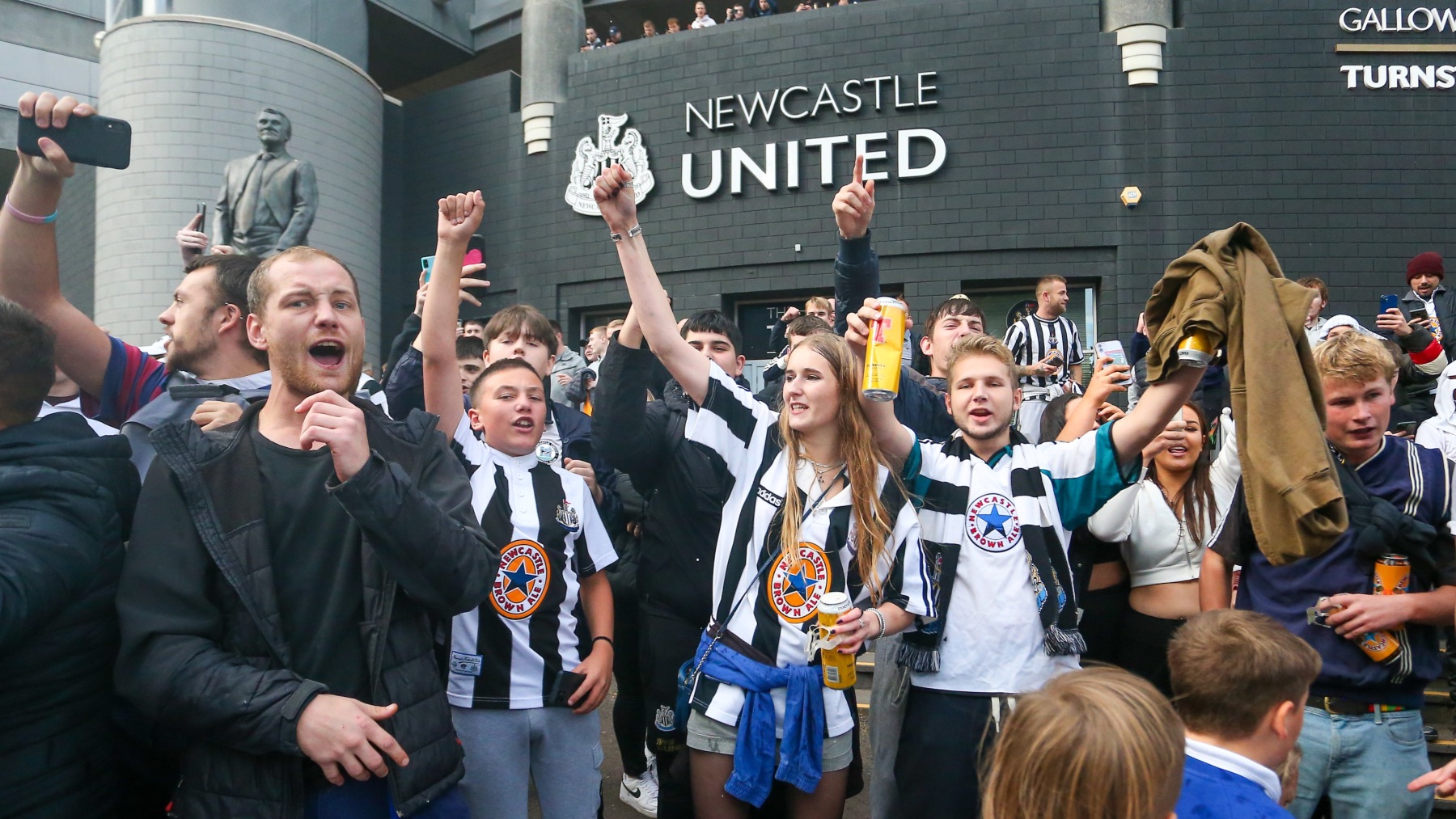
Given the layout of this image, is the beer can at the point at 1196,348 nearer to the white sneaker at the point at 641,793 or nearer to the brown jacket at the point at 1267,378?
the brown jacket at the point at 1267,378

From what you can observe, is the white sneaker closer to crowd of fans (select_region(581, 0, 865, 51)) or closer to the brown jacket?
the brown jacket

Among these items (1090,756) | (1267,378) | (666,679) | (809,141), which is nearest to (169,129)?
(809,141)

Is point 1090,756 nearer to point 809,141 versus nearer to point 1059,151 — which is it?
point 1059,151

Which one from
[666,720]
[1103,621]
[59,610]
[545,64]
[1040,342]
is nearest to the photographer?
[59,610]

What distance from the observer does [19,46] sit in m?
15.9

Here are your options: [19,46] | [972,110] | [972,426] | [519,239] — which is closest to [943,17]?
[972,110]

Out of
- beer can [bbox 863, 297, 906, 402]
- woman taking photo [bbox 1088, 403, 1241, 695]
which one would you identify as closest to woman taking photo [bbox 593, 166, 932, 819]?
beer can [bbox 863, 297, 906, 402]

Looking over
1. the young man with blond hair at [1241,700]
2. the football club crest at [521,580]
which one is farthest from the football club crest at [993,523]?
the football club crest at [521,580]

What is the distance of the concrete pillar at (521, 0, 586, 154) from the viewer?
13.9 m

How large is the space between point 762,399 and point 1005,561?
170 centimetres

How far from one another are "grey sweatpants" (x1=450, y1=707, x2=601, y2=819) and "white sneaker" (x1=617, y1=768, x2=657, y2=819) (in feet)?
4.10

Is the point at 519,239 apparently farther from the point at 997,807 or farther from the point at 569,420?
the point at 997,807

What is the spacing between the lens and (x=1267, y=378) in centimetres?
234

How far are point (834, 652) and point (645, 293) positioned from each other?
1.25 m
